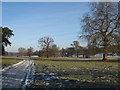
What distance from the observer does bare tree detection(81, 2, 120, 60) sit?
81.4ft

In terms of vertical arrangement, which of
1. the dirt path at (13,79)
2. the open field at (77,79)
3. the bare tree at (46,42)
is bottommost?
the dirt path at (13,79)

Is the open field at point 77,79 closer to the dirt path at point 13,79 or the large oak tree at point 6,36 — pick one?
the dirt path at point 13,79

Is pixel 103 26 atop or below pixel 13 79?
atop

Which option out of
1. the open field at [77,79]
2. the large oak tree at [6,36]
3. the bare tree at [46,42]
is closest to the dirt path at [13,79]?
the open field at [77,79]

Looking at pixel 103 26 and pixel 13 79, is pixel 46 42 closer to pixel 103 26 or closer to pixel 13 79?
pixel 103 26

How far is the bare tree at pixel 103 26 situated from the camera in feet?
81.4

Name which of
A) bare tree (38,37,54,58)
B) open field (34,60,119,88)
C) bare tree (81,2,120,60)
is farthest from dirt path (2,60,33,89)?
bare tree (38,37,54,58)

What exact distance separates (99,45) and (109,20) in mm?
4510

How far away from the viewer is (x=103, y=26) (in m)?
25.6

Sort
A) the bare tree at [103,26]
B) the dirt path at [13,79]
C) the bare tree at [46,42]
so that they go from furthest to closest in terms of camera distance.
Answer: the bare tree at [46,42] < the bare tree at [103,26] < the dirt path at [13,79]

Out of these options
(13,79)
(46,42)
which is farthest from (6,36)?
(13,79)

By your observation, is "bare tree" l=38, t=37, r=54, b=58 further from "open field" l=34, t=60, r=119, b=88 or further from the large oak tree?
"open field" l=34, t=60, r=119, b=88

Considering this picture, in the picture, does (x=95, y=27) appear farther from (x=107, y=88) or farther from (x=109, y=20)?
(x=107, y=88)

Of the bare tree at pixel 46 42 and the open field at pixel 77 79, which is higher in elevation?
the bare tree at pixel 46 42
